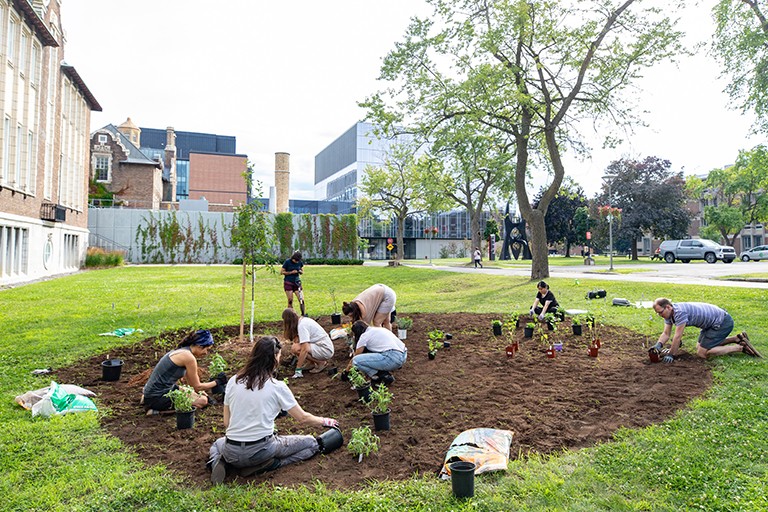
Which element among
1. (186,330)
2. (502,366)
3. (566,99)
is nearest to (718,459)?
(502,366)

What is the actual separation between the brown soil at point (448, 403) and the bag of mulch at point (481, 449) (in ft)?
0.46

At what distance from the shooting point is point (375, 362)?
6.85m

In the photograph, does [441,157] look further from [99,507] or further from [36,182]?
[99,507]

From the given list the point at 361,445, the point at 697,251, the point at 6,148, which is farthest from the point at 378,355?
the point at 697,251

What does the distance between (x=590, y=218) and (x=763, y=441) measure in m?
65.6

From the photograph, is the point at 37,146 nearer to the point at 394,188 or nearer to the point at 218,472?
the point at 218,472

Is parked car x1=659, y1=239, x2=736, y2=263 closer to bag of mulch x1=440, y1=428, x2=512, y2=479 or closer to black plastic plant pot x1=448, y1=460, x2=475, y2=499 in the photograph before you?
bag of mulch x1=440, y1=428, x2=512, y2=479

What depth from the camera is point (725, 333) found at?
730cm

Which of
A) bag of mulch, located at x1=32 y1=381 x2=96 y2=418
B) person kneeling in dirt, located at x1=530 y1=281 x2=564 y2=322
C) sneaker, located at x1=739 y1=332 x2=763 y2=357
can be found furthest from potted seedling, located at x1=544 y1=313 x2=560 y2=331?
bag of mulch, located at x1=32 y1=381 x2=96 y2=418

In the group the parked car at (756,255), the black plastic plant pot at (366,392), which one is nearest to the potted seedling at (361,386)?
the black plastic plant pot at (366,392)

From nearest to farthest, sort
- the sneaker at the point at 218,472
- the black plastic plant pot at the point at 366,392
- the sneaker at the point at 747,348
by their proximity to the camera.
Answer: the sneaker at the point at 218,472, the black plastic plant pot at the point at 366,392, the sneaker at the point at 747,348

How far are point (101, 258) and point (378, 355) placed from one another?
34.5 meters

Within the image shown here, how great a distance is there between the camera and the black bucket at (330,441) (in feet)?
15.0

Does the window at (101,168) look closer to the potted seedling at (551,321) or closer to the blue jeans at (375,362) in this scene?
the potted seedling at (551,321)
